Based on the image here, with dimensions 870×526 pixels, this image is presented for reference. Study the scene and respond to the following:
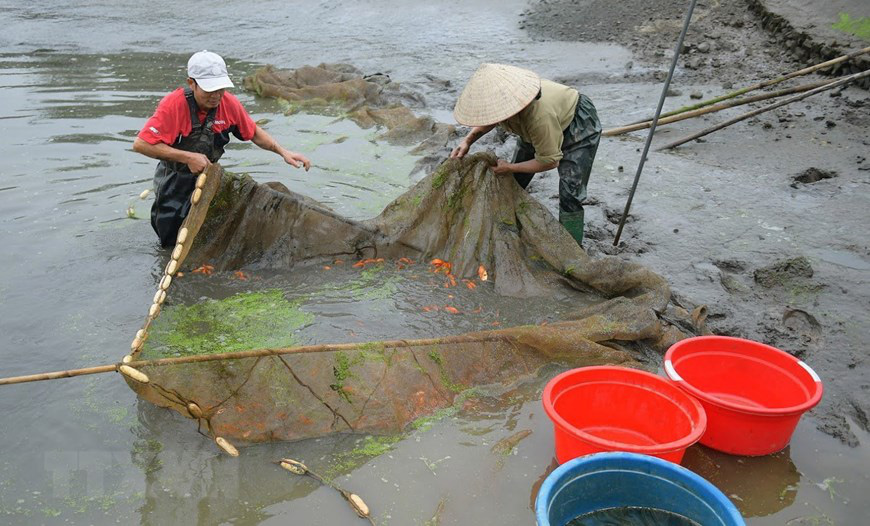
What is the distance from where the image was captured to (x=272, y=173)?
24.8 feet

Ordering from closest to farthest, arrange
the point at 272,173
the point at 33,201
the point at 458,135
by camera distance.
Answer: the point at 33,201
the point at 272,173
the point at 458,135

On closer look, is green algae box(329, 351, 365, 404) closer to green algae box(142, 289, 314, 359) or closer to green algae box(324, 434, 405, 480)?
green algae box(324, 434, 405, 480)

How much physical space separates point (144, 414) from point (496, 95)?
286 cm

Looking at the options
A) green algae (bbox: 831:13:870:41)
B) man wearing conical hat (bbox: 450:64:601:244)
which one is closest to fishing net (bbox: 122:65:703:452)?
man wearing conical hat (bbox: 450:64:601:244)

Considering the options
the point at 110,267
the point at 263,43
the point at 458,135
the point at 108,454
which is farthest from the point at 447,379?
the point at 263,43

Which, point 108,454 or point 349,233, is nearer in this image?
point 108,454

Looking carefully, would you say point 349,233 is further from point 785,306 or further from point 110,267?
point 785,306

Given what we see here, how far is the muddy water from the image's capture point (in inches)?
126

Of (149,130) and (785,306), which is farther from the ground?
(149,130)

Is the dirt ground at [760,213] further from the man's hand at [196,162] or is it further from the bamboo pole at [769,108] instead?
the man's hand at [196,162]

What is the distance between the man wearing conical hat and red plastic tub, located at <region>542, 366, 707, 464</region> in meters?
1.81

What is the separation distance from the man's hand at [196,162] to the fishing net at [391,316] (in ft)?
0.31

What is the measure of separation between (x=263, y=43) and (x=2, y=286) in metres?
10.2

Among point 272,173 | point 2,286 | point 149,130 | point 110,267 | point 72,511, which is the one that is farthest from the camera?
point 272,173
